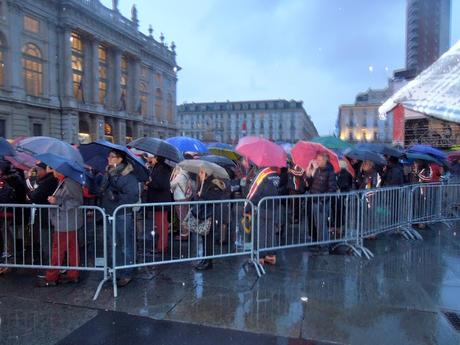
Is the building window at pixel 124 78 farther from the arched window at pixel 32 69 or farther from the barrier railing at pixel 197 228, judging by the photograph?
the barrier railing at pixel 197 228

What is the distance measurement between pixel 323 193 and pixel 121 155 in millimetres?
3420

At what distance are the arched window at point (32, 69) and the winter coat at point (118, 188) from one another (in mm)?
40808

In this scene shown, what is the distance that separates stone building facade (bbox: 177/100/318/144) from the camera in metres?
140

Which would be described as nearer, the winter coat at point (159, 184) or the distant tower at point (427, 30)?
the winter coat at point (159, 184)

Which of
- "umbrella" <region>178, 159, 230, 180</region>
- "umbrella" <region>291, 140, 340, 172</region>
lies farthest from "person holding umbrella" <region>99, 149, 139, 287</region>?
"umbrella" <region>291, 140, 340, 172</region>

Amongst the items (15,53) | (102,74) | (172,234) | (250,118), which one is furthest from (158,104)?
(250,118)

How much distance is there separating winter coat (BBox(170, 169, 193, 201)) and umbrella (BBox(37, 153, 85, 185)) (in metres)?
1.91

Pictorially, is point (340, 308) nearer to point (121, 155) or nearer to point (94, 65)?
point (121, 155)

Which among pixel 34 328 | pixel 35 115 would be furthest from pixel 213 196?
pixel 35 115

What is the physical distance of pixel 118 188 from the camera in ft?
16.3

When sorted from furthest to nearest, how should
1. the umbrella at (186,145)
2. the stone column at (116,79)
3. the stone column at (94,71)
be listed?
the stone column at (116,79) < the stone column at (94,71) < the umbrella at (186,145)

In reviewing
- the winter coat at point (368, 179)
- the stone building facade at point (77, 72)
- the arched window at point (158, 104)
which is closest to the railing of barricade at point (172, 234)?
the winter coat at point (368, 179)

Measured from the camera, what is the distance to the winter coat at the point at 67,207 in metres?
4.75

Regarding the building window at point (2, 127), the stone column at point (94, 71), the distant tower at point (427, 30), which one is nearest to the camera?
the building window at point (2, 127)
